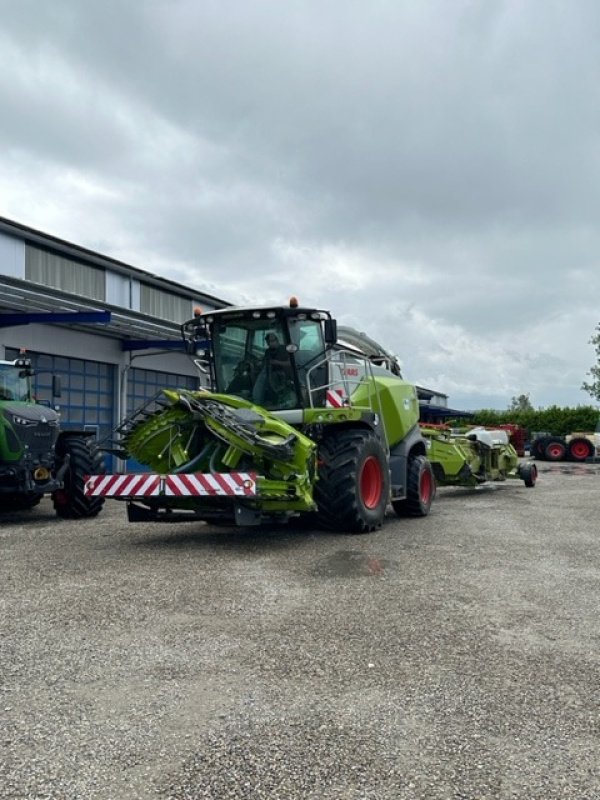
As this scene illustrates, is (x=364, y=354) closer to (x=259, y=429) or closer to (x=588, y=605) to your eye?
(x=259, y=429)

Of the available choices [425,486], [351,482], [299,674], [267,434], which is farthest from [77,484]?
[299,674]

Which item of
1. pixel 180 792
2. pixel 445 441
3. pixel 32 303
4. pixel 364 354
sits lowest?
pixel 180 792

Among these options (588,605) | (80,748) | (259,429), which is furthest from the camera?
(259,429)

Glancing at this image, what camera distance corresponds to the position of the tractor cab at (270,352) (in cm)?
979

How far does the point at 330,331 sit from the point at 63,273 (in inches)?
656

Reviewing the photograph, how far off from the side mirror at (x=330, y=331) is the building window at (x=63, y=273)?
14554 millimetres

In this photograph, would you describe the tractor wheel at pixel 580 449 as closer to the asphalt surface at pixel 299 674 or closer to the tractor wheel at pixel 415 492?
the tractor wheel at pixel 415 492

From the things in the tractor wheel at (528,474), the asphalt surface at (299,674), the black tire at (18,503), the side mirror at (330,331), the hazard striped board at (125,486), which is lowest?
the asphalt surface at (299,674)

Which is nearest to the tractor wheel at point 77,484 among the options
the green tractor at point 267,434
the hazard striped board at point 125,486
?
the green tractor at point 267,434

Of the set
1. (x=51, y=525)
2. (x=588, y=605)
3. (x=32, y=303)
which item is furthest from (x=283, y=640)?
(x=32, y=303)

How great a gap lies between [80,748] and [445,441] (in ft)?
40.6

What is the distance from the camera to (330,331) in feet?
32.2

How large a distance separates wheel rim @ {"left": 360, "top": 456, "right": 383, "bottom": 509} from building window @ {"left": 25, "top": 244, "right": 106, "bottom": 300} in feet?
50.0

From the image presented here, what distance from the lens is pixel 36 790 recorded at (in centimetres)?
298
